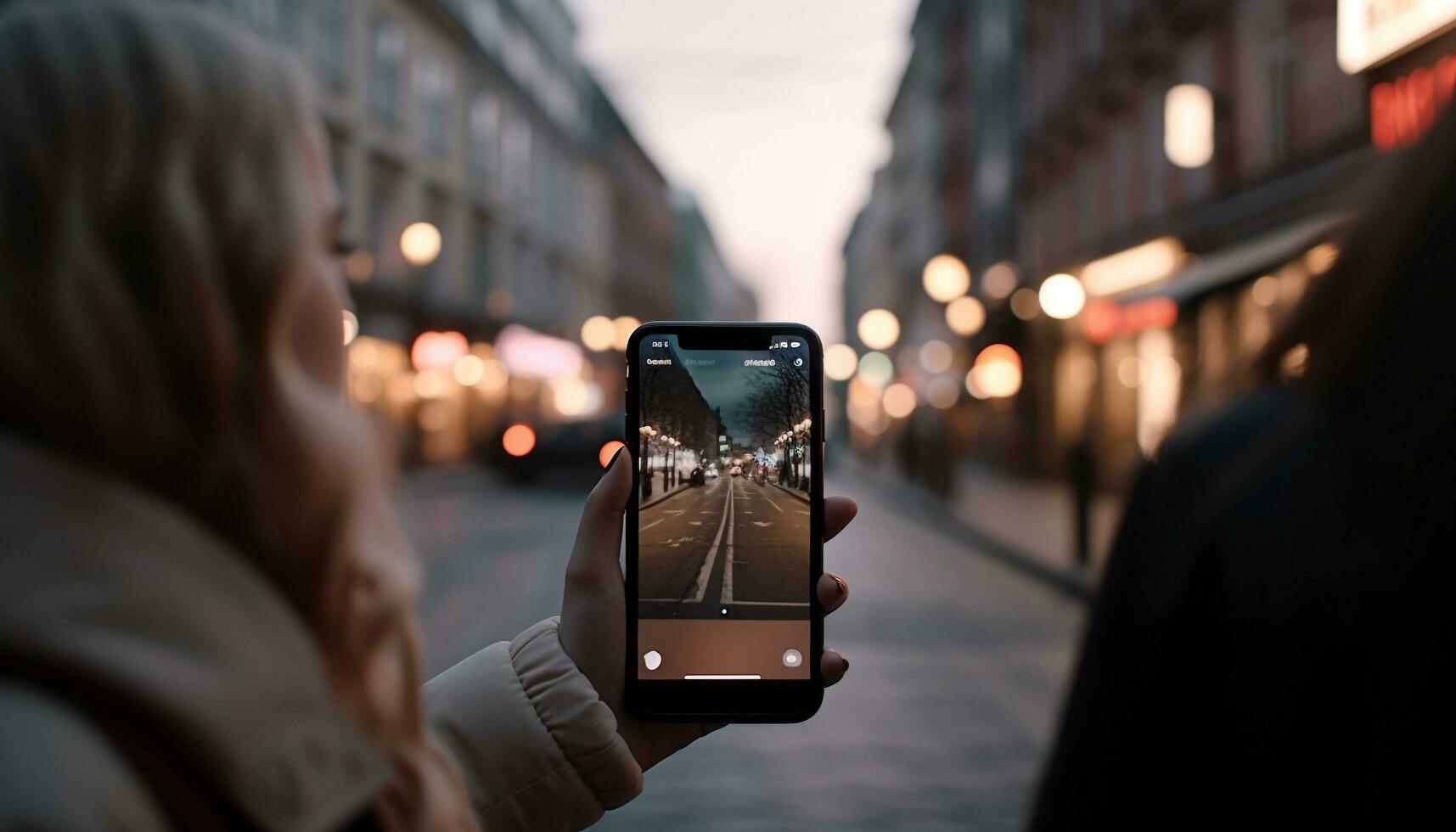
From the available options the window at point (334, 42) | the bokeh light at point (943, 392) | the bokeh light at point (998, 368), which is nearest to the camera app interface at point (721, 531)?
the bokeh light at point (998, 368)

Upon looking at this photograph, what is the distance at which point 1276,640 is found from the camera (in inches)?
35.5

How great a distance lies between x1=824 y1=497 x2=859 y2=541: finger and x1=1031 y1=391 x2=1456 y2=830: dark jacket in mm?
753

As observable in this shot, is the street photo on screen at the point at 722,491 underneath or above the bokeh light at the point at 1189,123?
underneath

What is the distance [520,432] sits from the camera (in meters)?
22.9

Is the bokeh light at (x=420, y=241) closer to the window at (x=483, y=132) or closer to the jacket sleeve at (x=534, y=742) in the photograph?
the jacket sleeve at (x=534, y=742)

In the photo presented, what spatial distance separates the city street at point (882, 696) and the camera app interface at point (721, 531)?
0.03m

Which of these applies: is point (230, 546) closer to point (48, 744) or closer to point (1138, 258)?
point (48, 744)

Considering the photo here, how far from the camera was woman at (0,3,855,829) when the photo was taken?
875 millimetres

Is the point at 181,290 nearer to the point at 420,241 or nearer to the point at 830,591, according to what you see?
the point at 830,591

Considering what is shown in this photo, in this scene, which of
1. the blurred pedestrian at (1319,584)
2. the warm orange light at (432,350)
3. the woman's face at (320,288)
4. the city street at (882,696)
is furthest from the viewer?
the warm orange light at (432,350)

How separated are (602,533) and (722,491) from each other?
0.17 m

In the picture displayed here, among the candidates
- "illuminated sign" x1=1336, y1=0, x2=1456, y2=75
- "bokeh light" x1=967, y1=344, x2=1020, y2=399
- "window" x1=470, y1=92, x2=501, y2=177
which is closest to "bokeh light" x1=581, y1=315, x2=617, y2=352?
"window" x1=470, y1=92, x2=501, y2=177

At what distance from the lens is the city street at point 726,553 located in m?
1.74

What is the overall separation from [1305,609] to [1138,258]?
2194 centimetres
